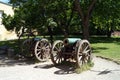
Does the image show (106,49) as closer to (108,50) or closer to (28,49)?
(108,50)

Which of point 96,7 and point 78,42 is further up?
point 96,7

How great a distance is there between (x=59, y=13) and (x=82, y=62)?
32.6ft

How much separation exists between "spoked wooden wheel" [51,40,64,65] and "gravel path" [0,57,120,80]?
1.27ft

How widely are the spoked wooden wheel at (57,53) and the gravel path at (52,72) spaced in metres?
0.39

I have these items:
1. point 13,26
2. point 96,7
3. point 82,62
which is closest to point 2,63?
point 82,62

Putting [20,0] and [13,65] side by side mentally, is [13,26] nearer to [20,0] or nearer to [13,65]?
[20,0]

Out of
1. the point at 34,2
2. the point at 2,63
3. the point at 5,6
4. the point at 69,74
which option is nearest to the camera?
the point at 69,74

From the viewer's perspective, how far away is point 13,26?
2352 centimetres

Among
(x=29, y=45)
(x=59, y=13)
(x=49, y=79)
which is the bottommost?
(x=49, y=79)

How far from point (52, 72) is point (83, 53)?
1.72 metres

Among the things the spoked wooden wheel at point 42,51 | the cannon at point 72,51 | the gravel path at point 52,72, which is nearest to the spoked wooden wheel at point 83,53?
the cannon at point 72,51

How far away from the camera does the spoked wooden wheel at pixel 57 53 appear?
47.3ft

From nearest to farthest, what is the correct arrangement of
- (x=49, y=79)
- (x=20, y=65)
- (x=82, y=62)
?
(x=49, y=79) → (x=82, y=62) → (x=20, y=65)

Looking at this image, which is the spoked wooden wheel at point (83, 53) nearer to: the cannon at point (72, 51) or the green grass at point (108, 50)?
the cannon at point (72, 51)
